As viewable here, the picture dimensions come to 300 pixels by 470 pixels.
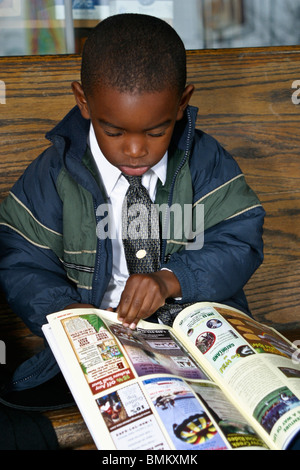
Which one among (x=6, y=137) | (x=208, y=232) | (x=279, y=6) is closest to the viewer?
(x=208, y=232)

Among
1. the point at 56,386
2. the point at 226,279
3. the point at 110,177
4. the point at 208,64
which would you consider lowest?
the point at 56,386

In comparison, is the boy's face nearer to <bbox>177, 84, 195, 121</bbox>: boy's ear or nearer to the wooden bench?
<bbox>177, 84, 195, 121</bbox>: boy's ear

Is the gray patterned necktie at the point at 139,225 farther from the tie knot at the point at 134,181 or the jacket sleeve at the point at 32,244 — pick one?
the jacket sleeve at the point at 32,244

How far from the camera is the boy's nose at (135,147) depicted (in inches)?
38.6

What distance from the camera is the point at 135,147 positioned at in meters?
0.98

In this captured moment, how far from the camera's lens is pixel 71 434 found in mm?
929

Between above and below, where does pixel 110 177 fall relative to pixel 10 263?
above

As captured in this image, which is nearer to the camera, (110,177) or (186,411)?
(186,411)

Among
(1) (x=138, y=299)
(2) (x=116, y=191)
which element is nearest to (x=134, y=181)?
(2) (x=116, y=191)

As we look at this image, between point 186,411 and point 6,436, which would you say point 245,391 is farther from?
point 6,436

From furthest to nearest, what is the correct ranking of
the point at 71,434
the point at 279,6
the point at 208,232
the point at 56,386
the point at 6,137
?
the point at 279,6 → the point at 6,137 → the point at 208,232 → the point at 56,386 → the point at 71,434

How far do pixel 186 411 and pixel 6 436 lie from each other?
28 centimetres

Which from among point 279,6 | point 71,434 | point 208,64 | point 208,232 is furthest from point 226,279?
point 279,6

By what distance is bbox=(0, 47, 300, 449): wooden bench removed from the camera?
131 centimetres
